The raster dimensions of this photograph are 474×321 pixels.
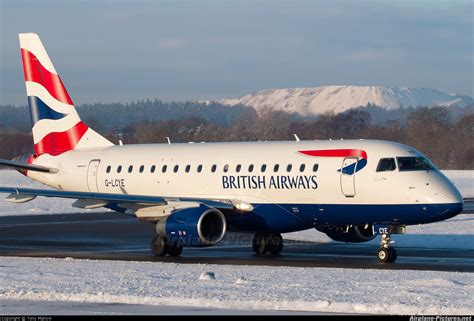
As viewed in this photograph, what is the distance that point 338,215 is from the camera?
98.5 feet

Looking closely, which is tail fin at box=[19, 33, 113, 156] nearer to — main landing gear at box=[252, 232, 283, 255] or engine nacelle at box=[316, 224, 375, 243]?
main landing gear at box=[252, 232, 283, 255]

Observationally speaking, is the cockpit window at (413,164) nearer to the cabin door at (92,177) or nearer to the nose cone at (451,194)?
the nose cone at (451,194)

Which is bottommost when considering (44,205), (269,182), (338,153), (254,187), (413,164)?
(44,205)

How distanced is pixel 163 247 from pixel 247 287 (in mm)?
9874

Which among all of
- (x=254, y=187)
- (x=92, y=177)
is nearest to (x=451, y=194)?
(x=254, y=187)

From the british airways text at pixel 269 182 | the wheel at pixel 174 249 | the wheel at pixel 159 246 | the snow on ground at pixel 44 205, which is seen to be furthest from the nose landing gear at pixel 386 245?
the snow on ground at pixel 44 205

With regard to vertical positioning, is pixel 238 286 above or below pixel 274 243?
above

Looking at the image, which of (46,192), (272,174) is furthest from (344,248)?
(46,192)

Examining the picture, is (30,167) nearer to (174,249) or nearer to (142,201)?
(142,201)

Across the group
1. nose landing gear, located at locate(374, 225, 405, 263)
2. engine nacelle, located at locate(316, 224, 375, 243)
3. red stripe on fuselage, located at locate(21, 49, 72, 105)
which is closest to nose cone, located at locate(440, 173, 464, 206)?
nose landing gear, located at locate(374, 225, 405, 263)

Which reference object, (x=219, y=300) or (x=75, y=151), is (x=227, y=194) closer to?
Answer: (x=75, y=151)

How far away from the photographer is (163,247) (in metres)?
31.4

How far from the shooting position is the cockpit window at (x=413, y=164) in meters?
29.2

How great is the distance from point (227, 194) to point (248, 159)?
1.25 meters
